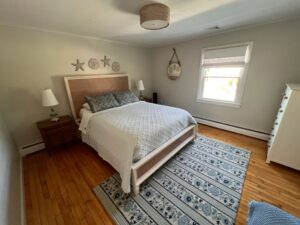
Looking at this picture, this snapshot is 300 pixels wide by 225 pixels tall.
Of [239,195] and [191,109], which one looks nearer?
A: [239,195]

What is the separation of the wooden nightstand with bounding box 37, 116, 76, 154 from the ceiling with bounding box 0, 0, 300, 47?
1.61m

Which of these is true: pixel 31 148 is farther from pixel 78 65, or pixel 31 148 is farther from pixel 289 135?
pixel 289 135

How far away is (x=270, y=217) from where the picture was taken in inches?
27.4

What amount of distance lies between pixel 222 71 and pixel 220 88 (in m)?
0.40

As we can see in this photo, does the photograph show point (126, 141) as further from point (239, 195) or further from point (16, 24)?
point (16, 24)

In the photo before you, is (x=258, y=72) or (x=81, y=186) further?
(x=258, y=72)

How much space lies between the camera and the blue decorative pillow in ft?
2.15

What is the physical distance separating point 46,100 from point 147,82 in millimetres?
2885

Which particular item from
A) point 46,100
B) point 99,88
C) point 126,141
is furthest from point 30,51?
point 126,141

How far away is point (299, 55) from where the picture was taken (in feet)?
7.01

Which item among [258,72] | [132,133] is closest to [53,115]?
[132,133]

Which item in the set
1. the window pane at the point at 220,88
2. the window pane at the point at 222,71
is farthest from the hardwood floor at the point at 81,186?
the window pane at the point at 222,71

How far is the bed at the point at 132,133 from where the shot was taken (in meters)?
1.60

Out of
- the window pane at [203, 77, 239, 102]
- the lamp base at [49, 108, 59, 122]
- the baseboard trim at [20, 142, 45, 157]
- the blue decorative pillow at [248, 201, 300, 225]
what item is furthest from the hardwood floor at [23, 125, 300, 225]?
the window pane at [203, 77, 239, 102]
